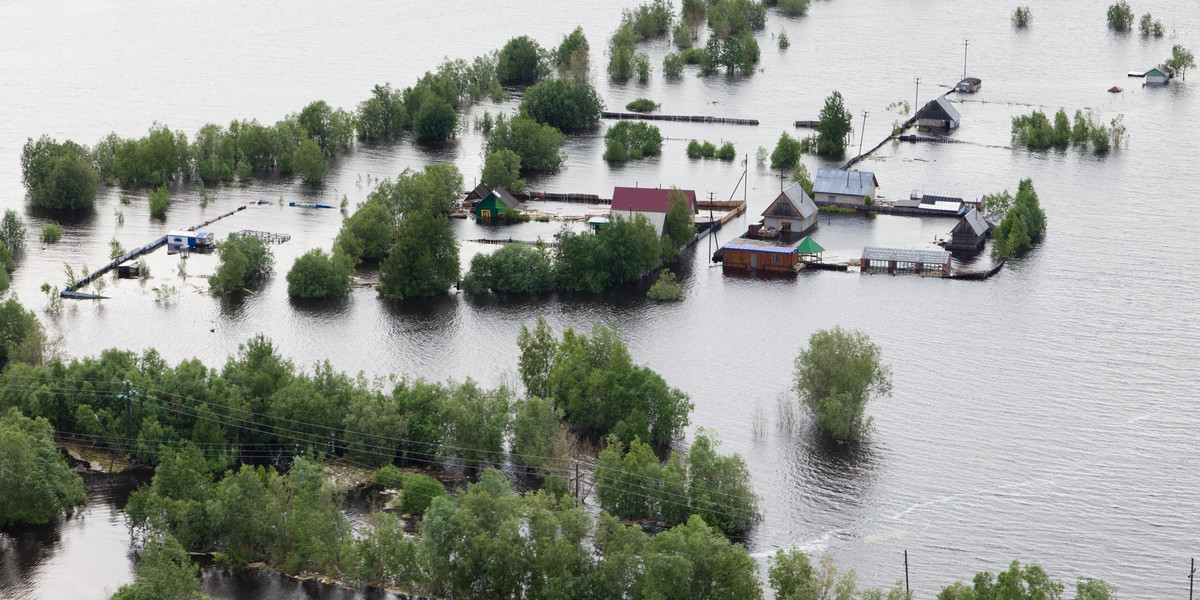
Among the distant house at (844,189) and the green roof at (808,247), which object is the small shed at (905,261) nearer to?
the green roof at (808,247)

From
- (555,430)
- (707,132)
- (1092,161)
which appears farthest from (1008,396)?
(707,132)

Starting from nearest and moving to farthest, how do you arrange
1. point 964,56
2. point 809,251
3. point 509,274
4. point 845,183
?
point 509,274
point 809,251
point 845,183
point 964,56

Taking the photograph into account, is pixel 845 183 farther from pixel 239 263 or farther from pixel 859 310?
pixel 239 263

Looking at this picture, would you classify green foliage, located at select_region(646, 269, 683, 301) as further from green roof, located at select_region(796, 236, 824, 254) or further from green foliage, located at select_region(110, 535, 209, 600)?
green foliage, located at select_region(110, 535, 209, 600)

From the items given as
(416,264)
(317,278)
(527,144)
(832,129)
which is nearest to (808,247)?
(416,264)

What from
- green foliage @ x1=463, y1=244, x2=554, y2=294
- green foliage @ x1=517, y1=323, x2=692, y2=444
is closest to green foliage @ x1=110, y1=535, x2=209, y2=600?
green foliage @ x1=517, y1=323, x2=692, y2=444

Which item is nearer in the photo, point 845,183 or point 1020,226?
point 1020,226

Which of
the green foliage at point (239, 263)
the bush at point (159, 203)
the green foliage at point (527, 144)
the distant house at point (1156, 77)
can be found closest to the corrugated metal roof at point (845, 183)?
the green foliage at point (527, 144)
